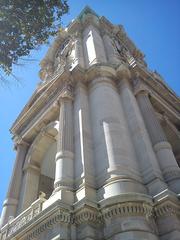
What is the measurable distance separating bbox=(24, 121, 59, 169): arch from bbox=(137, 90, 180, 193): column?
23.4 feet

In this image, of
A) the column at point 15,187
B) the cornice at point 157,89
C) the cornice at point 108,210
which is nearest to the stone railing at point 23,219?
the cornice at point 108,210

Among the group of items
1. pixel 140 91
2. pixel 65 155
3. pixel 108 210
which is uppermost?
pixel 140 91

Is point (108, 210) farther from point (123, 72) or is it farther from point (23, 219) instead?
point (123, 72)

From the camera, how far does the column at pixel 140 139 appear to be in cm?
1285

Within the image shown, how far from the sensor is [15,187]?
19562mm

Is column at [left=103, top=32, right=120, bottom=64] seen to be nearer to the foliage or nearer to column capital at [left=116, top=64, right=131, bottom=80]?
column capital at [left=116, top=64, right=131, bottom=80]

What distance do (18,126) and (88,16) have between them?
1648cm

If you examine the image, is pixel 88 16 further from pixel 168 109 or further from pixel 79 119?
pixel 79 119

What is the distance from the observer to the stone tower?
10820 mm

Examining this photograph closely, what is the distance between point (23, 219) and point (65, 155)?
3.68 metres

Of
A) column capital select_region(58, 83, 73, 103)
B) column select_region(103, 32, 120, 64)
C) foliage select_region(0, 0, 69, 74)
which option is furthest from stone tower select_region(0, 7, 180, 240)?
foliage select_region(0, 0, 69, 74)

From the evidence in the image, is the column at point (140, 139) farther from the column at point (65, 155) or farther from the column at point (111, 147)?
the column at point (65, 155)

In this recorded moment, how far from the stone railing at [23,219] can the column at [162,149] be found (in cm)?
595

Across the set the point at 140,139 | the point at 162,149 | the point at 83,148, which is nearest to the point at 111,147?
the point at 83,148
